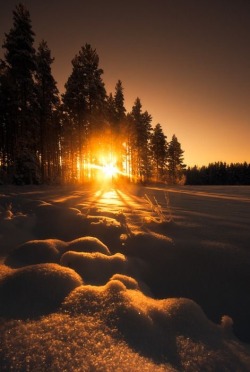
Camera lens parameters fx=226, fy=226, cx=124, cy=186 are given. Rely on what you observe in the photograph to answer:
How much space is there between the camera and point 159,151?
42656 millimetres

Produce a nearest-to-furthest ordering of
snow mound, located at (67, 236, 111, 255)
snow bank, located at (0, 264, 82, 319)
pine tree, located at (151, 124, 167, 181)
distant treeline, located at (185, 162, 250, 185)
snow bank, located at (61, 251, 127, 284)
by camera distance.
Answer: snow bank, located at (0, 264, 82, 319) → snow bank, located at (61, 251, 127, 284) → snow mound, located at (67, 236, 111, 255) → pine tree, located at (151, 124, 167, 181) → distant treeline, located at (185, 162, 250, 185)

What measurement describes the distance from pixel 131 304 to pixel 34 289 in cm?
49

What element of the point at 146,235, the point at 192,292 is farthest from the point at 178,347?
the point at 146,235

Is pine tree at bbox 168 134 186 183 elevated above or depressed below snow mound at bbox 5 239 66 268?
above

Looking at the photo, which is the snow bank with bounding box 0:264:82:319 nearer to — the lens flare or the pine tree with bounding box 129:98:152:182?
the lens flare

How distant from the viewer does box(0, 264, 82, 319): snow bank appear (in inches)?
39.1

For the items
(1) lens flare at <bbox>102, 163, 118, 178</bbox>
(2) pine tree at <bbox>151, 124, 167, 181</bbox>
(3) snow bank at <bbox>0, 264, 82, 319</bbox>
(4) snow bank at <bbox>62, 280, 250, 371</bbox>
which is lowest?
(4) snow bank at <bbox>62, 280, 250, 371</bbox>

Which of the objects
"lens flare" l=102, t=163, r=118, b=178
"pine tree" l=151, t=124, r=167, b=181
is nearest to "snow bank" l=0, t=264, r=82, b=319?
"lens flare" l=102, t=163, r=118, b=178

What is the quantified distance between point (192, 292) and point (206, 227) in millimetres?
1047

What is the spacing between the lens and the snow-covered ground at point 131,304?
78 centimetres

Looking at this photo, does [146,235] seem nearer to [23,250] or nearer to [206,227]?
[206,227]

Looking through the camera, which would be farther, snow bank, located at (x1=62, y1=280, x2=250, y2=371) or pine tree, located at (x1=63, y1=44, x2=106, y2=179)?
pine tree, located at (x1=63, y1=44, x2=106, y2=179)

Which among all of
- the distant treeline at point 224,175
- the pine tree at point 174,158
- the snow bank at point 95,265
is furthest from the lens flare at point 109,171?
the distant treeline at point 224,175

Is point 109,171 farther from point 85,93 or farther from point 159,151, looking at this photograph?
point 159,151
